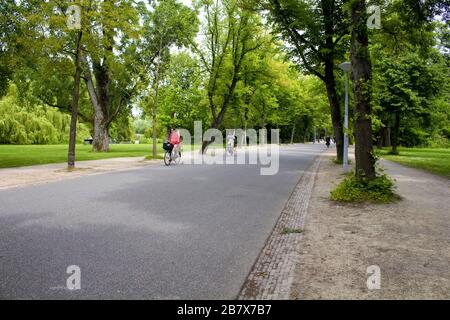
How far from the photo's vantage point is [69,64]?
1645 centimetres

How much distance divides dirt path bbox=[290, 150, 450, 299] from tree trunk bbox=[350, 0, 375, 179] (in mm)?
1369

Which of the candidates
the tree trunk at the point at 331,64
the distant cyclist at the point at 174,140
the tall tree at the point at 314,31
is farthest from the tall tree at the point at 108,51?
the tree trunk at the point at 331,64

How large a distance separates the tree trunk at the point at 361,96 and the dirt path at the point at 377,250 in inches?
53.9

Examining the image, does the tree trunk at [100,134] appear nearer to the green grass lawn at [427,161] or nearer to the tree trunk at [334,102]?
the tree trunk at [334,102]

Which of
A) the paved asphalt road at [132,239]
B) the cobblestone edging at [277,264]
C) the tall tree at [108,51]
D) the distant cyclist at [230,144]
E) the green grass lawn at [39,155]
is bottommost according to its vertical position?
the cobblestone edging at [277,264]

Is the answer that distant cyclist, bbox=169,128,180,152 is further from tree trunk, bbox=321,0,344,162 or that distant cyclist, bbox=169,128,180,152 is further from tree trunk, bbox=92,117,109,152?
tree trunk, bbox=92,117,109,152

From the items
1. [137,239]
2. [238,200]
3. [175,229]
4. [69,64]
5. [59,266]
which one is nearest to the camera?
[59,266]

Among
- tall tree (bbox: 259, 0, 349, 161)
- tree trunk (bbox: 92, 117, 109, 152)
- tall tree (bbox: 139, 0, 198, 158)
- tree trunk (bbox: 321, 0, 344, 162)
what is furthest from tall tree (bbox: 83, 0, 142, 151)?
tree trunk (bbox: 321, 0, 344, 162)

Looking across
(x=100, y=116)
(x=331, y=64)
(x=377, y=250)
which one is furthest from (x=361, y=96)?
(x=100, y=116)

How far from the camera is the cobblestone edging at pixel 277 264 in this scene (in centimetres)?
398

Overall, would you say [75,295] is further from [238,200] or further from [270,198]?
[270,198]

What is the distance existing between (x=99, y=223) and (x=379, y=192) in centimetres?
654
